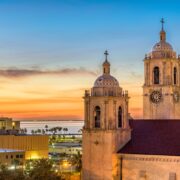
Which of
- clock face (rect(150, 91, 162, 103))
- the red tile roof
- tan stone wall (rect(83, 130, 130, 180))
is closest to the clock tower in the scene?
clock face (rect(150, 91, 162, 103))

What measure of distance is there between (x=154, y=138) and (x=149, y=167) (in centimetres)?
400

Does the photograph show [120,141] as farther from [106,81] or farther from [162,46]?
[162,46]

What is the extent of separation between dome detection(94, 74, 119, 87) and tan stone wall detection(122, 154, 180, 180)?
8.42 metres

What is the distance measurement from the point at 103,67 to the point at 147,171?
44.4ft

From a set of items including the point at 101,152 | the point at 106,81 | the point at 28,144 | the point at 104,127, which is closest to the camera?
the point at 104,127

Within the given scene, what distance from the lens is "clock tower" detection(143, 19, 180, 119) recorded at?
255 ft

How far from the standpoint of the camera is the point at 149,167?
199ft

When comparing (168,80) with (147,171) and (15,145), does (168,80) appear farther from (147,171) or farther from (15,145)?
(15,145)

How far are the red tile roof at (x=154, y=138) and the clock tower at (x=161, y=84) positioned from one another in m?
10.8

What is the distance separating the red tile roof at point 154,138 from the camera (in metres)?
60.6

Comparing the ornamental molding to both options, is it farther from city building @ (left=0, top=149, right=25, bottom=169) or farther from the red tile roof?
city building @ (left=0, top=149, right=25, bottom=169)

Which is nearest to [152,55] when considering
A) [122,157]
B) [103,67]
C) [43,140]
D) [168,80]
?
[168,80]

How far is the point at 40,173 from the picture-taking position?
2516 inches

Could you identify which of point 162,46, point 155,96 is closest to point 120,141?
point 155,96
